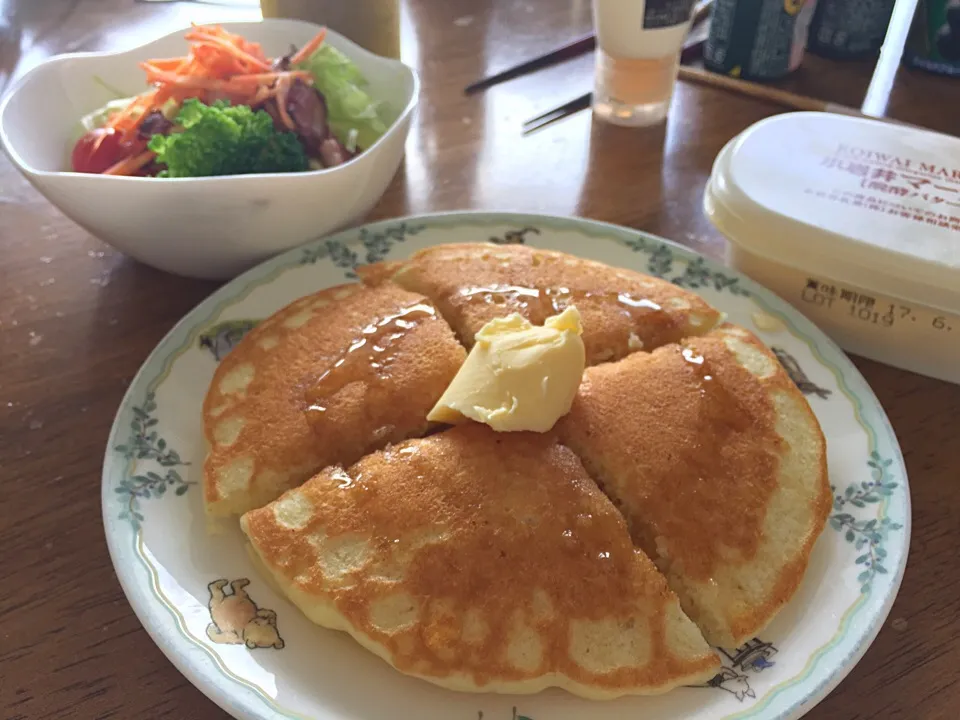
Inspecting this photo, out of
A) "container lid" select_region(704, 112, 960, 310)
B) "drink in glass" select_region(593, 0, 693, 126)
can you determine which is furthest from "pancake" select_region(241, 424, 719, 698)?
"drink in glass" select_region(593, 0, 693, 126)

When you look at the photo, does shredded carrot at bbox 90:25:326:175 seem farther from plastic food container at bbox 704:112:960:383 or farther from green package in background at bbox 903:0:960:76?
green package in background at bbox 903:0:960:76

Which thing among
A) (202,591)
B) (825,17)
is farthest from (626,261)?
(825,17)

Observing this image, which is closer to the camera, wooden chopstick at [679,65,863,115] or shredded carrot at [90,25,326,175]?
shredded carrot at [90,25,326,175]

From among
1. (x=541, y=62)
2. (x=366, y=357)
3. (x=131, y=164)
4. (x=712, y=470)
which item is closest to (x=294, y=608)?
(x=366, y=357)

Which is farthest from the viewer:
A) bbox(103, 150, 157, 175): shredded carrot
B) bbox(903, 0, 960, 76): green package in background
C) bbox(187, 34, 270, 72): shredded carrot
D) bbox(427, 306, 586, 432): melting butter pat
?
bbox(903, 0, 960, 76): green package in background

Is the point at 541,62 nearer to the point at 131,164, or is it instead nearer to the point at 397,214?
the point at 397,214

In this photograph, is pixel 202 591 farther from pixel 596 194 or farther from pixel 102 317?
pixel 596 194

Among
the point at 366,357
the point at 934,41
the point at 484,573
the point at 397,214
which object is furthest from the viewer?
the point at 934,41
